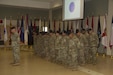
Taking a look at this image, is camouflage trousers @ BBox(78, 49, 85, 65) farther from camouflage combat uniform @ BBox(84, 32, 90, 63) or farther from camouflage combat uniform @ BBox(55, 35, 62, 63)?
camouflage combat uniform @ BBox(55, 35, 62, 63)

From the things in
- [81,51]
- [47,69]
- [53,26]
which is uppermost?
[53,26]

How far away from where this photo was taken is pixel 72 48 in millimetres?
5480

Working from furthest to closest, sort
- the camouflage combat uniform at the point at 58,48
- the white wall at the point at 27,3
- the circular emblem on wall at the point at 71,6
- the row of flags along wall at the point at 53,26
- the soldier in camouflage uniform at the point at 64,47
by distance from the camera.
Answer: the white wall at the point at 27,3, the row of flags along wall at the point at 53,26, the circular emblem on wall at the point at 71,6, the camouflage combat uniform at the point at 58,48, the soldier in camouflage uniform at the point at 64,47

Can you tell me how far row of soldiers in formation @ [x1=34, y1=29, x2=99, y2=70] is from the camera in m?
5.57

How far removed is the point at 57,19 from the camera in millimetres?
13180

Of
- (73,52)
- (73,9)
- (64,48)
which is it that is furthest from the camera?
(73,9)

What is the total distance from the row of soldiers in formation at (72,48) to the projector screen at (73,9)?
1.19 m

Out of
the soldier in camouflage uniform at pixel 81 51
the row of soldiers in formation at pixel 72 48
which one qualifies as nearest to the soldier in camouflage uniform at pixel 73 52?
the row of soldiers in formation at pixel 72 48

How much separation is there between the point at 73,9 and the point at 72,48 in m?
2.86

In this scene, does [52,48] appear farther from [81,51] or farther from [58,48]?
[81,51]

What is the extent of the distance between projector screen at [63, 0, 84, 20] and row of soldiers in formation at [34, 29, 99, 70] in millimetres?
1190

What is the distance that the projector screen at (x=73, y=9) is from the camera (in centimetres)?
721

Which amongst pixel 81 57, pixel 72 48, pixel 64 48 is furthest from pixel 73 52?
pixel 81 57

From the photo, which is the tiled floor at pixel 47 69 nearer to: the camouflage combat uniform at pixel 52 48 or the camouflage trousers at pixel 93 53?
the camouflage trousers at pixel 93 53
